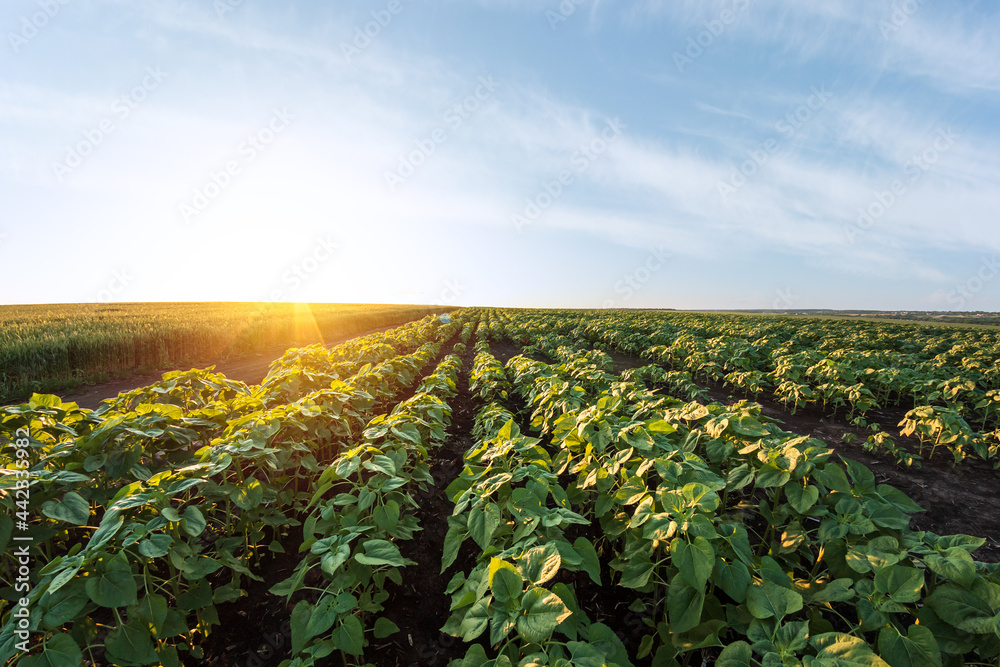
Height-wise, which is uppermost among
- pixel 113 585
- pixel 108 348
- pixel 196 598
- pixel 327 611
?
pixel 113 585

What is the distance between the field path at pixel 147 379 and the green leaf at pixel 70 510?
863 cm

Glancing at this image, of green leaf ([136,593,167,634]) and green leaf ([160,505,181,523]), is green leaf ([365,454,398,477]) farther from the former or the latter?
green leaf ([136,593,167,634])

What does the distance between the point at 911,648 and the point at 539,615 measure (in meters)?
1.53

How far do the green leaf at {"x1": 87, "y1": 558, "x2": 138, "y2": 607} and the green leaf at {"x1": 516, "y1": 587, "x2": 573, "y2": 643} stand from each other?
1813 mm

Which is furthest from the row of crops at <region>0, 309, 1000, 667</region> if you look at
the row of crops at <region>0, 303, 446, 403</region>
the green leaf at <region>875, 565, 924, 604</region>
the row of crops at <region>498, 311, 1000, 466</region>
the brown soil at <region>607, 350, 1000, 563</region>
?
the row of crops at <region>0, 303, 446, 403</region>

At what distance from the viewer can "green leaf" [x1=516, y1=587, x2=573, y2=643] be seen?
140cm

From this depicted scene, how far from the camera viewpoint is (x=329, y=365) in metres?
6.57

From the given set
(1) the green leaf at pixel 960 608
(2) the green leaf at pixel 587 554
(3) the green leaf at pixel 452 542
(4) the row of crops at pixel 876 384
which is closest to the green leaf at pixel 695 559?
(2) the green leaf at pixel 587 554

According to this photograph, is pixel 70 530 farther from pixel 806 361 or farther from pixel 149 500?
pixel 806 361

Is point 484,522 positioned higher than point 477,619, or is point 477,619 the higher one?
point 484,522

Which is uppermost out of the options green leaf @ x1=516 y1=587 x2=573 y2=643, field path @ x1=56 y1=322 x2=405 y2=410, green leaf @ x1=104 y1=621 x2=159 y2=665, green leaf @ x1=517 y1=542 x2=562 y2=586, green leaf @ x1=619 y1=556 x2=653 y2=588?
green leaf @ x1=517 y1=542 x2=562 y2=586

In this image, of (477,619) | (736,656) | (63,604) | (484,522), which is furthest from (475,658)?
(63,604)

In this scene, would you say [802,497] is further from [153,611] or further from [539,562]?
[153,611]

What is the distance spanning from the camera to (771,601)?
1741 mm
